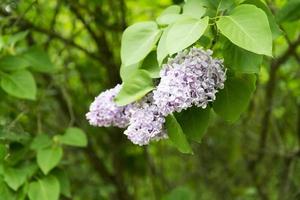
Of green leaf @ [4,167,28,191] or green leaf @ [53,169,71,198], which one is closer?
green leaf @ [4,167,28,191]

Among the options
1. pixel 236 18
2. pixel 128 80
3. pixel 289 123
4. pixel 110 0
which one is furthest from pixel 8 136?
pixel 289 123

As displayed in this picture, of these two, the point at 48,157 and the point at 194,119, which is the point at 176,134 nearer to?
the point at 194,119

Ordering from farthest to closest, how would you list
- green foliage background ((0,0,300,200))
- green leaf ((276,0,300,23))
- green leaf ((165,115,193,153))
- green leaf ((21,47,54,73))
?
green leaf ((21,47,54,73)) < green foliage background ((0,0,300,200)) < green leaf ((276,0,300,23)) < green leaf ((165,115,193,153))

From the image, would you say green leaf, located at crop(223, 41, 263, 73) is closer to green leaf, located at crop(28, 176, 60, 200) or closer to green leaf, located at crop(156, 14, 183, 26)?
green leaf, located at crop(156, 14, 183, 26)

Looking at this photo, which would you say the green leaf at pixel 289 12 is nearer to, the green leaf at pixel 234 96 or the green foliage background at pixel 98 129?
the green foliage background at pixel 98 129

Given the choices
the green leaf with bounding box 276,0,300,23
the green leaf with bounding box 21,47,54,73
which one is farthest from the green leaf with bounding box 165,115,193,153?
the green leaf with bounding box 21,47,54,73

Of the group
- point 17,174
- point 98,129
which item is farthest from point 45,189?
point 98,129
